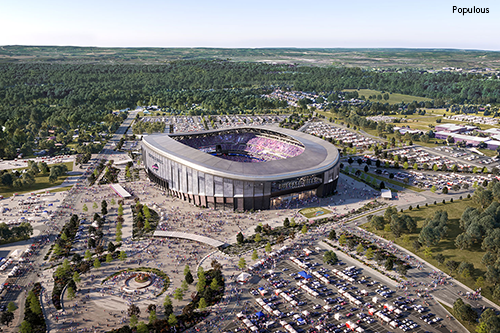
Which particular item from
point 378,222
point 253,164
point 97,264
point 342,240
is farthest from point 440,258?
point 97,264

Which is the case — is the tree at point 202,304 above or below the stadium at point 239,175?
below

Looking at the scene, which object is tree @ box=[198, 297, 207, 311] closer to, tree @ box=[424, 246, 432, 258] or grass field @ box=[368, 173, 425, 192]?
tree @ box=[424, 246, 432, 258]

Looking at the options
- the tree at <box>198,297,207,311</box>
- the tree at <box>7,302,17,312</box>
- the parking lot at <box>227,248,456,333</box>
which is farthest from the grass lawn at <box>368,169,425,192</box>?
the tree at <box>7,302,17,312</box>

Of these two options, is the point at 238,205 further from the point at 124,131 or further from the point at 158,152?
the point at 124,131

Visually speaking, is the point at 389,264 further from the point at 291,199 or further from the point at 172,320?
the point at 172,320

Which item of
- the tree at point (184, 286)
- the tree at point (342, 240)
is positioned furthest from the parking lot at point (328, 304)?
the tree at point (184, 286)

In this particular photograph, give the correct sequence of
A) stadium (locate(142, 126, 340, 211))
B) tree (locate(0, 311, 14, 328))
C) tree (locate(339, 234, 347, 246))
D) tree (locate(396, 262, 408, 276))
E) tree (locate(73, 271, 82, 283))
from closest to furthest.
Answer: tree (locate(0, 311, 14, 328)) < tree (locate(73, 271, 82, 283)) < tree (locate(396, 262, 408, 276)) < tree (locate(339, 234, 347, 246)) < stadium (locate(142, 126, 340, 211))

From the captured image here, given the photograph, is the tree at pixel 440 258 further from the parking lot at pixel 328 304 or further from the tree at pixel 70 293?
the tree at pixel 70 293
